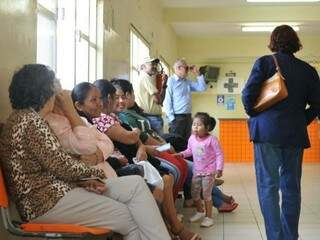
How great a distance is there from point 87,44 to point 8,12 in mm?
2160

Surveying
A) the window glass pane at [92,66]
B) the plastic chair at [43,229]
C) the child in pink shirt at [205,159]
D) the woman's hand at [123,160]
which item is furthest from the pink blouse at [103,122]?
the window glass pane at [92,66]

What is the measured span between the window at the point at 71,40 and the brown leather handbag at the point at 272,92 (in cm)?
140

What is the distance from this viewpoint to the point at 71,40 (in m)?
4.23

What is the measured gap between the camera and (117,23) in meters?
5.28

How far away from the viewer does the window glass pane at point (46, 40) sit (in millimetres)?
3303

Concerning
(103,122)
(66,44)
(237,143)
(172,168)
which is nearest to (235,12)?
(237,143)

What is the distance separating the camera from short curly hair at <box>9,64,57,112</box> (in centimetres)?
218

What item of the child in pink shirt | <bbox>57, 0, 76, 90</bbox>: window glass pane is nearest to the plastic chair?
<bbox>57, 0, 76, 90</bbox>: window glass pane

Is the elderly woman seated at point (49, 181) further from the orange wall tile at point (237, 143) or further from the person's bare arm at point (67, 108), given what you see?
the orange wall tile at point (237, 143)

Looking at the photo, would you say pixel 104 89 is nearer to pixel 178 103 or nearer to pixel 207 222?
pixel 207 222

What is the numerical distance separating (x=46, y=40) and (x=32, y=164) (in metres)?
1.54

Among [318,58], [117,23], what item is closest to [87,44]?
[117,23]

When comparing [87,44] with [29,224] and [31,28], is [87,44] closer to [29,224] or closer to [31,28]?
[31,28]

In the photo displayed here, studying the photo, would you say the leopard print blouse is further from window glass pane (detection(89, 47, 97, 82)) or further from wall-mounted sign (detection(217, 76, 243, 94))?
wall-mounted sign (detection(217, 76, 243, 94))
